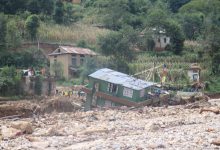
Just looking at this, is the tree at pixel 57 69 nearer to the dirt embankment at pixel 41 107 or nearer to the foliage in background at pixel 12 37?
the foliage in background at pixel 12 37

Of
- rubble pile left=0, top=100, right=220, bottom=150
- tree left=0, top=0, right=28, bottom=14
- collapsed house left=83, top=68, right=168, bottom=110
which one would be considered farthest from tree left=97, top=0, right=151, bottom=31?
rubble pile left=0, top=100, right=220, bottom=150

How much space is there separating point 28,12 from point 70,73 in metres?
14.6

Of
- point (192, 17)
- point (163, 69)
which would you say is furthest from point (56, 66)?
point (192, 17)

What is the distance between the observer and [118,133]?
21625 mm

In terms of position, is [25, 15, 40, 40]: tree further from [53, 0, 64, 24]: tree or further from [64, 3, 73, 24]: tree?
[64, 3, 73, 24]: tree

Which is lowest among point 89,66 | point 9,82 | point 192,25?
point 9,82

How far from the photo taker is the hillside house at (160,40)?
66438mm

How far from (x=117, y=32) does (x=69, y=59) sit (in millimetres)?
7648

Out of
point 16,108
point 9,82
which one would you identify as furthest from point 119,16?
point 16,108

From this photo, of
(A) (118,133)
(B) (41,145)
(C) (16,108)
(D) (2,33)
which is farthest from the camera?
(D) (2,33)

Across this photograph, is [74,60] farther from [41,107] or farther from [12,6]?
[12,6]

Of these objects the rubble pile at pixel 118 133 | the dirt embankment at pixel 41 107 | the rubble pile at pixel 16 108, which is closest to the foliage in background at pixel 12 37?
the rubble pile at pixel 16 108

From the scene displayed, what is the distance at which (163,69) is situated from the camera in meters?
51.6

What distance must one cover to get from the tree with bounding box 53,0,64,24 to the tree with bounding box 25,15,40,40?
26.8 ft
